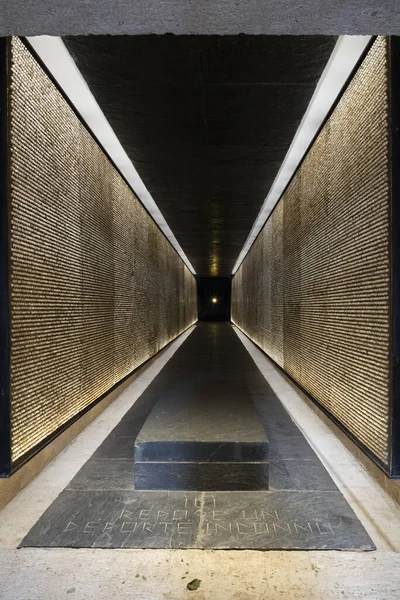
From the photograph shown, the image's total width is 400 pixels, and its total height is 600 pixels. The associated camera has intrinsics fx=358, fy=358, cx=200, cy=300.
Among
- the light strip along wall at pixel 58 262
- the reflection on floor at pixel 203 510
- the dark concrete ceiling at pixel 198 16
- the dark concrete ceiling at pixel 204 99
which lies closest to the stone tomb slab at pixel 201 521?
the reflection on floor at pixel 203 510

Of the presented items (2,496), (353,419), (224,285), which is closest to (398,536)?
(353,419)

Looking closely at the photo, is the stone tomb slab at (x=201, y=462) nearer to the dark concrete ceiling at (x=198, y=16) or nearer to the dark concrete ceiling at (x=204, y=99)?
the dark concrete ceiling at (x=198, y=16)

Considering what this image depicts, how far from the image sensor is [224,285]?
30500mm

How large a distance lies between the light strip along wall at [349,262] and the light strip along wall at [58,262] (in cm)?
310

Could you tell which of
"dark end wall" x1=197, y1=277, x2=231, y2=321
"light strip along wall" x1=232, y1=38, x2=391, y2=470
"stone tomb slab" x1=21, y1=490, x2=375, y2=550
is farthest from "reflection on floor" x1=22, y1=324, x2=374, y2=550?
"dark end wall" x1=197, y1=277, x2=231, y2=321

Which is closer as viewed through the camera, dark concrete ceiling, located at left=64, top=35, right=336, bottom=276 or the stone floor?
the stone floor

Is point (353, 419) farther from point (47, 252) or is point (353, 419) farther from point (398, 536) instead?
point (47, 252)

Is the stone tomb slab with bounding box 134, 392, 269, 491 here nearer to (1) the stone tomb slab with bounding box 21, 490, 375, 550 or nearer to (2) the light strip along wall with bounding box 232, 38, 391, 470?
(1) the stone tomb slab with bounding box 21, 490, 375, 550

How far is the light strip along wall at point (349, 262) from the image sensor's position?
3082 millimetres

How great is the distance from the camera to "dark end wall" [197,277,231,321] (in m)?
30.4

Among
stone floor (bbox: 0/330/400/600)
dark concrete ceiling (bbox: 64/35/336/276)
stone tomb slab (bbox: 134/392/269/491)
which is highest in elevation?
dark concrete ceiling (bbox: 64/35/336/276)

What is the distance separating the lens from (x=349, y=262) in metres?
3.94

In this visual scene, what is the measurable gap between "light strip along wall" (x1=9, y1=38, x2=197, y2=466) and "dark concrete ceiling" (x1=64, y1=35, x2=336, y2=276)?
0.56 m

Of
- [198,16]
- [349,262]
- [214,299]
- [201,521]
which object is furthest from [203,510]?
[214,299]
